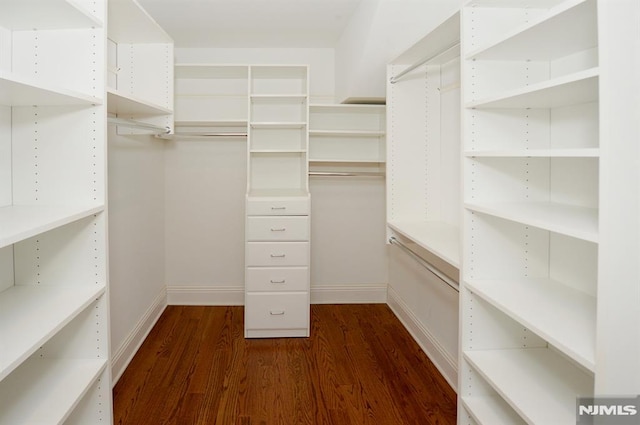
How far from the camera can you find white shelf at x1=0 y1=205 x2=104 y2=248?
1.08 metres

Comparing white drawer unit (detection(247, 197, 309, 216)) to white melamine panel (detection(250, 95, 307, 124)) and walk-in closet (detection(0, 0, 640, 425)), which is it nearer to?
walk-in closet (detection(0, 0, 640, 425))

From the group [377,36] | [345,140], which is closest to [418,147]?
[377,36]

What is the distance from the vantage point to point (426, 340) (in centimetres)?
283

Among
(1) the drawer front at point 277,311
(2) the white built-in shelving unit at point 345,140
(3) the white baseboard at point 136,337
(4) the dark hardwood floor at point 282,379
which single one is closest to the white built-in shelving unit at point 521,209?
(4) the dark hardwood floor at point 282,379

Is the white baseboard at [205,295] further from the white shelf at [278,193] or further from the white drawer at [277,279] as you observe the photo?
the white shelf at [278,193]

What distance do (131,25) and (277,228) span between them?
57.4 inches

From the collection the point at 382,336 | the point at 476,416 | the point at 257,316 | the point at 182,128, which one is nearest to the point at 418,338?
the point at 382,336

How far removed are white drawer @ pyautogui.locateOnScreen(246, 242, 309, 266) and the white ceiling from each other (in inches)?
58.6

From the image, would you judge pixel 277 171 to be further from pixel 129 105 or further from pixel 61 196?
pixel 61 196

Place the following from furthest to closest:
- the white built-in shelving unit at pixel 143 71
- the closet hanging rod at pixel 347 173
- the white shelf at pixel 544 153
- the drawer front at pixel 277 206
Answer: the closet hanging rod at pixel 347 173 → the drawer front at pixel 277 206 → the white built-in shelving unit at pixel 143 71 → the white shelf at pixel 544 153

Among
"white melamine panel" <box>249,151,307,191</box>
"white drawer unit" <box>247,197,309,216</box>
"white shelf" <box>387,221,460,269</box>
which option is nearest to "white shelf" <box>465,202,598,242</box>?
"white shelf" <box>387,221,460,269</box>

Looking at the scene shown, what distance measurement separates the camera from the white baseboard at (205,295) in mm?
3736

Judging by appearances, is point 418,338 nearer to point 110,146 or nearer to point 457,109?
point 457,109

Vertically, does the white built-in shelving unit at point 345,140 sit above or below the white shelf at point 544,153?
above
